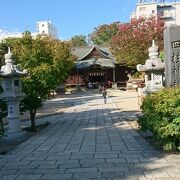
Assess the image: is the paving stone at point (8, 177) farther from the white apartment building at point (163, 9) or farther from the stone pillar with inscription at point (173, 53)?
the white apartment building at point (163, 9)

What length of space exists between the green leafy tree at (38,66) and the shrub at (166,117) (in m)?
8.44

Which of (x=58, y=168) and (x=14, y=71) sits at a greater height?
(x=14, y=71)

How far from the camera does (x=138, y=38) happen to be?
39438 mm

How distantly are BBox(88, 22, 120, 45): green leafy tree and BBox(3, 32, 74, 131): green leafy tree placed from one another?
35547 millimetres

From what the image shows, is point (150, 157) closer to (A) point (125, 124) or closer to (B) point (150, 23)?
(A) point (125, 124)

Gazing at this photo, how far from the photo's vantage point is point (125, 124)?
55.4 feet

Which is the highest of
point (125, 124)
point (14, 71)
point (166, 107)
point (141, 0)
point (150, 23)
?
point (141, 0)

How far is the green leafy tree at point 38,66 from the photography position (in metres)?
17.3

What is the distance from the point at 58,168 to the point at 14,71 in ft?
24.7

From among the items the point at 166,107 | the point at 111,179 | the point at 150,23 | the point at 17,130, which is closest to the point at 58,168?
the point at 111,179

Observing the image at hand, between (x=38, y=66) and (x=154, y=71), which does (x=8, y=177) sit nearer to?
(x=154, y=71)

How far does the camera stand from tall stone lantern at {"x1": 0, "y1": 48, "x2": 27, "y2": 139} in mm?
14680

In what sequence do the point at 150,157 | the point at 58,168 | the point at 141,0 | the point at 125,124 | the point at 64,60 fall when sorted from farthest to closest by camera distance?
the point at 141,0 → the point at 64,60 → the point at 125,124 → the point at 150,157 → the point at 58,168

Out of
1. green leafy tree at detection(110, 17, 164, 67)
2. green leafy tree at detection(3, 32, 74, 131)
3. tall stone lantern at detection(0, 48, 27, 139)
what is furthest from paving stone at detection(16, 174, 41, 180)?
green leafy tree at detection(110, 17, 164, 67)
